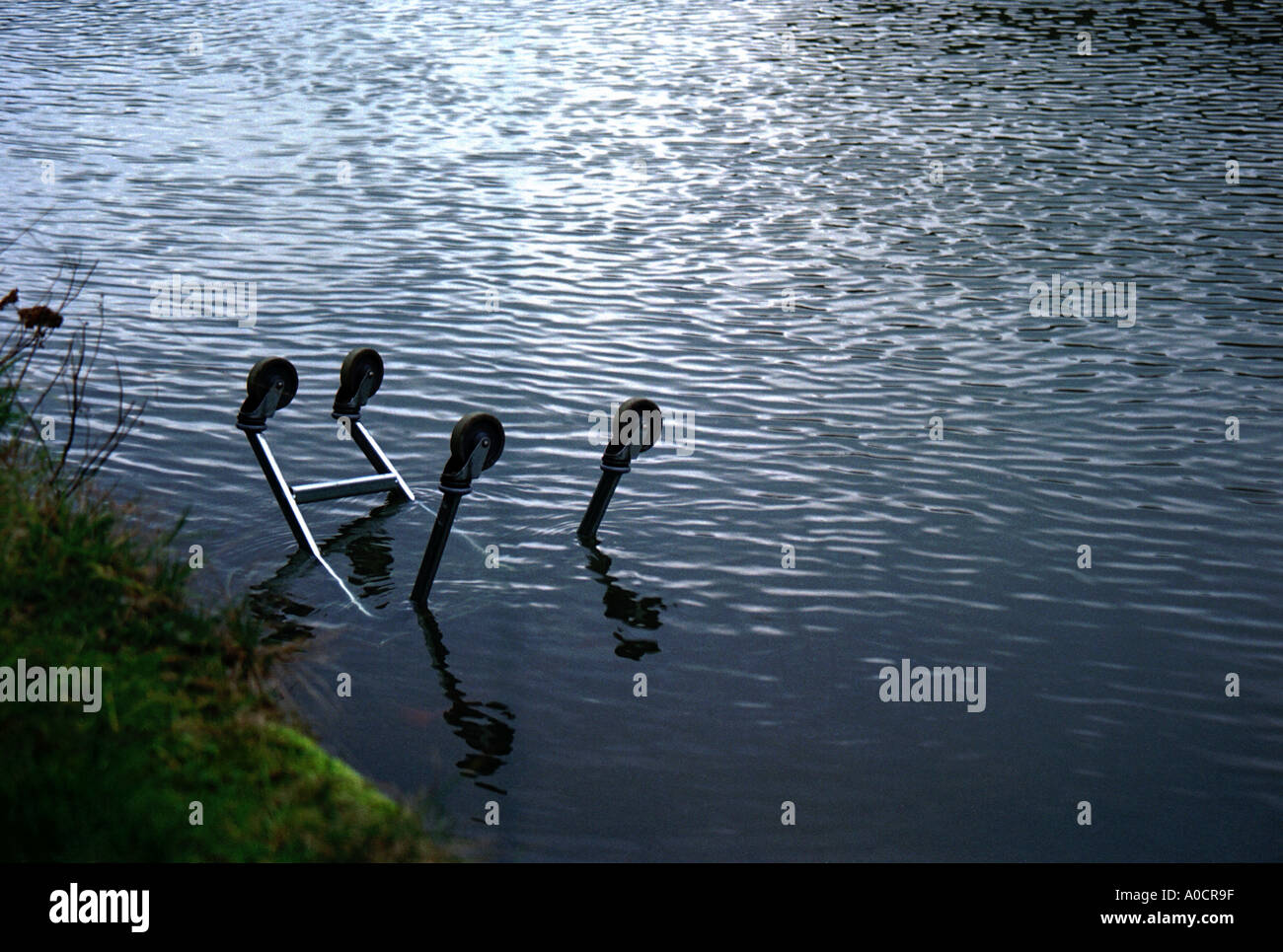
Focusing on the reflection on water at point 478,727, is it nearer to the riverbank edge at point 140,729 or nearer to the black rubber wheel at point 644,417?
the riverbank edge at point 140,729

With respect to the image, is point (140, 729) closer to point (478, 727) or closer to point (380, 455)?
point (478, 727)

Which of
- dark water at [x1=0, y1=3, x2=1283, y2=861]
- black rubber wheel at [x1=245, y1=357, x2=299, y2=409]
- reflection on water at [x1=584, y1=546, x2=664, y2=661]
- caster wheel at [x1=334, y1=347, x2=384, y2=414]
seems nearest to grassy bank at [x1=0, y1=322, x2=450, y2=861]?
dark water at [x1=0, y1=3, x2=1283, y2=861]

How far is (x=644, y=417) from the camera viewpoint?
8.90 metres

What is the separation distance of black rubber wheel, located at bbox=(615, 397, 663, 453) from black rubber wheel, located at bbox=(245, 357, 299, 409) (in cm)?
215

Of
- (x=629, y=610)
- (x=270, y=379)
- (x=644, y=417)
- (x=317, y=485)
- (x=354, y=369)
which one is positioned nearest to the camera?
(x=629, y=610)

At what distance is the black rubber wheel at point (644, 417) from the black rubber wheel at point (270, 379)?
84.5 inches

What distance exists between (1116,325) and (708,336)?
423cm

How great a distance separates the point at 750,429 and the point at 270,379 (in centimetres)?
435

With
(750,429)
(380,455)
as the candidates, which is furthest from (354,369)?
(750,429)

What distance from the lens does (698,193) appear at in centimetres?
2002

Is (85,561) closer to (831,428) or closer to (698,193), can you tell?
(831,428)

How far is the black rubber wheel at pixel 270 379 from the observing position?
8.95 meters

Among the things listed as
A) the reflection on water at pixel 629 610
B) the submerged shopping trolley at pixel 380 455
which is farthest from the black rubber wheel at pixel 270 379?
the reflection on water at pixel 629 610
